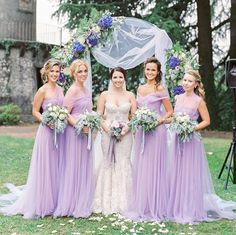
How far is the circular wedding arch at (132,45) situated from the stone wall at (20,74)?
742 inches

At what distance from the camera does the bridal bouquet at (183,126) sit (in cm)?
668

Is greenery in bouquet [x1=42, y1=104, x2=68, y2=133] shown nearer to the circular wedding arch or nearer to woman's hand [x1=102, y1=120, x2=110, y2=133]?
woman's hand [x1=102, y1=120, x2=110, y2=133]

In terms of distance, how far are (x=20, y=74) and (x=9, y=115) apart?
3.24 meters

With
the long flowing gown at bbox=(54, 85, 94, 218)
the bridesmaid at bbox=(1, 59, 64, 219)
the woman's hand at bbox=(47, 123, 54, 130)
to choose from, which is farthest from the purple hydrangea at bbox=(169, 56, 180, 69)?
the woman's hand at bbox=(47, 123, 54, 130)

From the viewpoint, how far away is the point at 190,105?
6859 millimetres

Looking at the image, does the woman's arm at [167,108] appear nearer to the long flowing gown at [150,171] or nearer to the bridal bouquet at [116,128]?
the long flowing gown at [150,171]

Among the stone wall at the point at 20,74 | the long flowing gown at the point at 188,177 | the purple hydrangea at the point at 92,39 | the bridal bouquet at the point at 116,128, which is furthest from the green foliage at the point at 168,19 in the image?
the bridal bouquet at the point at 116,128

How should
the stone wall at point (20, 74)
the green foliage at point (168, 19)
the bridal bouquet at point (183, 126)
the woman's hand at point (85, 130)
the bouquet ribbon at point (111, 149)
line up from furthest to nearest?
1. the stone wall at point (20, 74)
2. the green foliage at point (168, 19)
3. the bouquet ribbon at point (111, 149)
4. the woman's hand at point (85, 130)
5. the bridal bouquet at point (183, 126)

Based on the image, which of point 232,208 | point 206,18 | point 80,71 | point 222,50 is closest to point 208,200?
point 232,208

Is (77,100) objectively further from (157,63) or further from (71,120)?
(157,63)

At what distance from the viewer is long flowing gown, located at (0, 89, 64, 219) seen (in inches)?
269

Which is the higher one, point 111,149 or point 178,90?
point 178,90

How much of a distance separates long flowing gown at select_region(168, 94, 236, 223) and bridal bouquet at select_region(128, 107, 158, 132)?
0.36 metres

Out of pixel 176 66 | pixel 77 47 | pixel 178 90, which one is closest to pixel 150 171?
pixel 178 90
